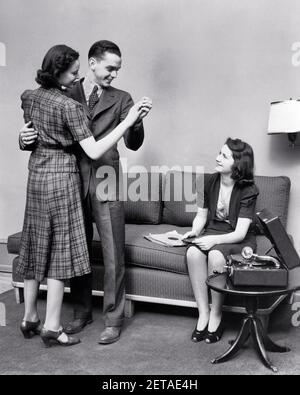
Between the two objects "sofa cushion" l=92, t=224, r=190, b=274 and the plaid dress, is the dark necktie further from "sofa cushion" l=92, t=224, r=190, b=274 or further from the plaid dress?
"sofa cushion" l=92, t=224, r=190, b=274

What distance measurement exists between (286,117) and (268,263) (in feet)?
3.61

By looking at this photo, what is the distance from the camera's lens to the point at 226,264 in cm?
239

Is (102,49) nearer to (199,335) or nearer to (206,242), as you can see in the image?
(206,242)

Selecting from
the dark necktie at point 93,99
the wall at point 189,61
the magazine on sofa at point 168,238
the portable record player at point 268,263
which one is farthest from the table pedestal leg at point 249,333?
the dark necktie at point 93,99

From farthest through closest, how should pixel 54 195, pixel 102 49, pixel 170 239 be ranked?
pixel 170 239
pixel 102 49
pixel 54 195

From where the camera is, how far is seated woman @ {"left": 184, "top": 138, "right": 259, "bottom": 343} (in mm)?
2490

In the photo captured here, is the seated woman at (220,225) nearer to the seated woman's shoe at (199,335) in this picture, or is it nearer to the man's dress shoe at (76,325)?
the seated woman's shoe at (199,335)

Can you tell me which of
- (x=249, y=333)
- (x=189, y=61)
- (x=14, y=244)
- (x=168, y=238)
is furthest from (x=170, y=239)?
(x=189, y=61)

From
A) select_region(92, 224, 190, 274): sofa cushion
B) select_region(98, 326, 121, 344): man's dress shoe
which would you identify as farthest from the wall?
select_region(98, 326, 121, 344): man's dress shoe

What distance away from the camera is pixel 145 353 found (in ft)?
7.68

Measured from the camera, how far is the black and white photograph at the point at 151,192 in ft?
7.38

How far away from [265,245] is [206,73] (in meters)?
1.34

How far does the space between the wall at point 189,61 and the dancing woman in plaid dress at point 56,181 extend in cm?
122
